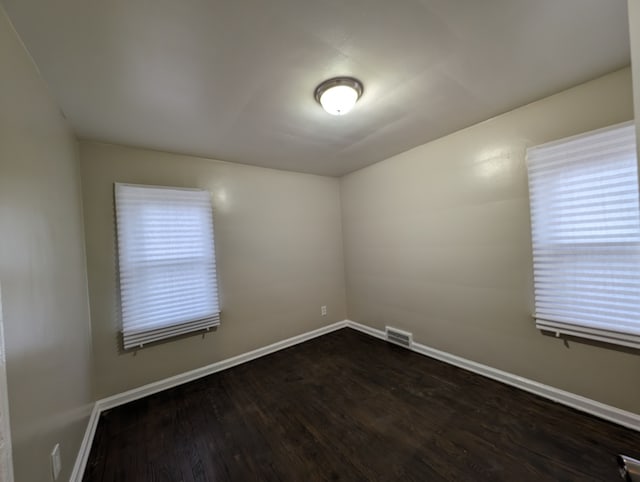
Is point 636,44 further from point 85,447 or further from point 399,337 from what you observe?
point 85,447

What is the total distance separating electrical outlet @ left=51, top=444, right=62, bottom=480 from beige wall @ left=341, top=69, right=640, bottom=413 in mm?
3042

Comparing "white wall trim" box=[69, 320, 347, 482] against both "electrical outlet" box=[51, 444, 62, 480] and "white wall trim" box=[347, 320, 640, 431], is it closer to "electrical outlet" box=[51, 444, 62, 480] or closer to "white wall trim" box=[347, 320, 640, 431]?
"electrical outlet" box=[51, 444, 62, 480]

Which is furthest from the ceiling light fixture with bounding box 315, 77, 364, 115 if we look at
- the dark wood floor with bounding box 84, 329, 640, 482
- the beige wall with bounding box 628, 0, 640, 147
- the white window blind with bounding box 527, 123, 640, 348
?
the dark wood floor with bounding box 84, 329, 640, 482

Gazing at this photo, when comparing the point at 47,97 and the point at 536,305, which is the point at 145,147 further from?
the point at 536,305

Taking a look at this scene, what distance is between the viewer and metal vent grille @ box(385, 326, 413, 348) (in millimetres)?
3016

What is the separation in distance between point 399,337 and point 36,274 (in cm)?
326

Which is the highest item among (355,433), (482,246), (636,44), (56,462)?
(636,44)

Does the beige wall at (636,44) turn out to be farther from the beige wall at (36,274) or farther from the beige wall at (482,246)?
the beige wall at (36,274)

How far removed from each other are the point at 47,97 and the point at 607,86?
371 centimetres

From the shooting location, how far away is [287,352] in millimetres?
3152

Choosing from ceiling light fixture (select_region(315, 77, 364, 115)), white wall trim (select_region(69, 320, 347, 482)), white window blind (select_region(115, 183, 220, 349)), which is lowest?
white wall trim (select_region(69, 320, 347, 482))

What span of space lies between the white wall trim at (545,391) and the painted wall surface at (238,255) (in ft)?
5.36

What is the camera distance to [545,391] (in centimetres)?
202

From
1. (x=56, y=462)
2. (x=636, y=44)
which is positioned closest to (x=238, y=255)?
(x=56, y=462)
